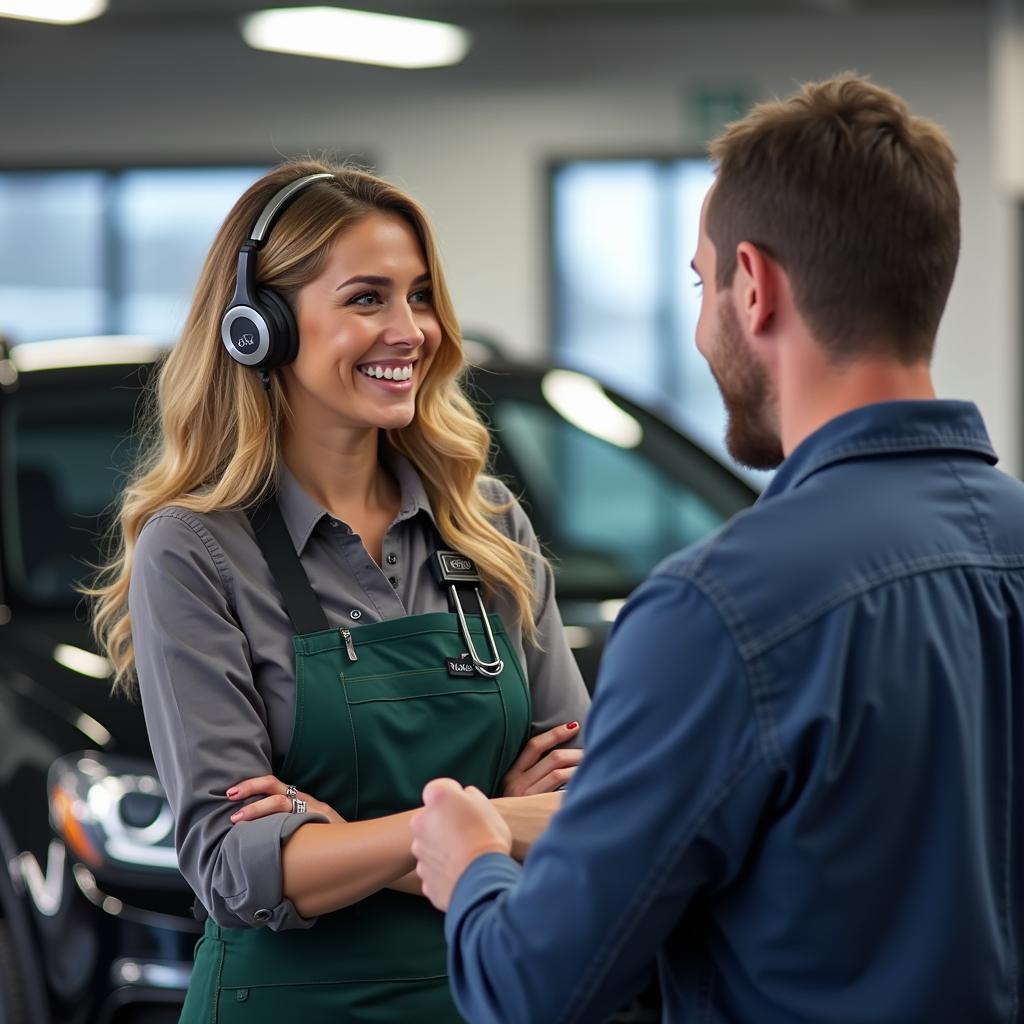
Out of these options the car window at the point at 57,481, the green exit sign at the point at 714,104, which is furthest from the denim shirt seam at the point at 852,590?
the green exit sign at the point at 714,104

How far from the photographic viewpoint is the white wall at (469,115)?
9.57 m

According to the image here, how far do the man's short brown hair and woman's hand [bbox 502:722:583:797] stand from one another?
812 millimetres

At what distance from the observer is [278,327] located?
195 cm

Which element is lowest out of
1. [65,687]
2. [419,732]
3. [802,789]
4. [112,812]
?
[112,812]

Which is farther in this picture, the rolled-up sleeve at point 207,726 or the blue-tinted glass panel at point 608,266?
the blue-tinted glass panel at point 608,266

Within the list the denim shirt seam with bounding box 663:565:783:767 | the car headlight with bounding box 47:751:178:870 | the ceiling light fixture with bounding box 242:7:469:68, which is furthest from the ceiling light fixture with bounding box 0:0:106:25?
the denim shirt seam with bounding box 663:565:783:767

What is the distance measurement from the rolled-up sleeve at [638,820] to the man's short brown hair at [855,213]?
280mm

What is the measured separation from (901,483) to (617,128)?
885cm

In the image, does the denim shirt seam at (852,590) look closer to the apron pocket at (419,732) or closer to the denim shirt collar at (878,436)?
the denim shirt collar at (878,436)

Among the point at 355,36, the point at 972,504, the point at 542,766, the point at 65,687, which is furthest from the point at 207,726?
the point at 355,36

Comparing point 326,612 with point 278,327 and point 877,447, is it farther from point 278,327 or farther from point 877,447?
point 877,447

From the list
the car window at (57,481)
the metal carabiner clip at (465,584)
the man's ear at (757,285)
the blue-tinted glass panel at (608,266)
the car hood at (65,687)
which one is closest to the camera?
the man's ear at (757,285)

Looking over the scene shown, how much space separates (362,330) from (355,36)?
723 centimetres

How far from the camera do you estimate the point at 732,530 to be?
3.99 ft
